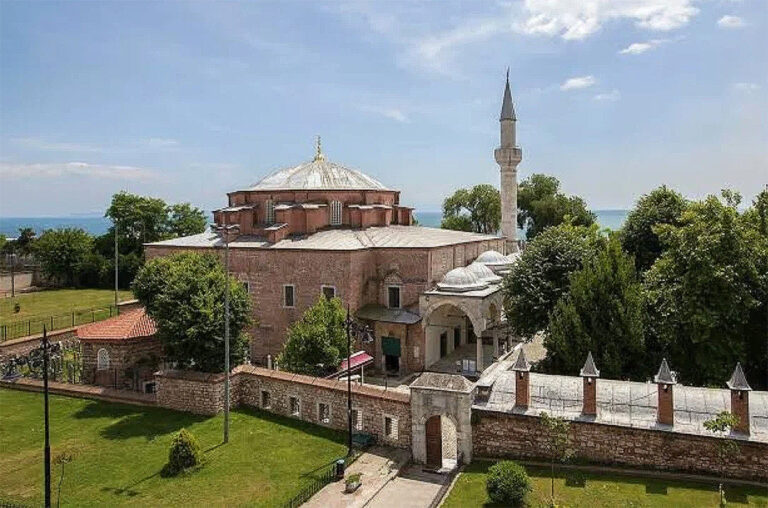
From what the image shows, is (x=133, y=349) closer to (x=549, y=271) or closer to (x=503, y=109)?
(x=549, y=271)

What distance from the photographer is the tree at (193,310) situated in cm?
1952

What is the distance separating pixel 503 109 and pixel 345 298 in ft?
56.4

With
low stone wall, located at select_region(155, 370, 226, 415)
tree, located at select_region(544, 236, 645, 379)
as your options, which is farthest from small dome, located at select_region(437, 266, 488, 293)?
low stone wall, located at select_region(155, 370, 226, 415)

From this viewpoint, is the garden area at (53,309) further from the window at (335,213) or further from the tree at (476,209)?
the tree at (476,209)

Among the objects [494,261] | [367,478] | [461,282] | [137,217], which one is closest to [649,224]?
[494,261]

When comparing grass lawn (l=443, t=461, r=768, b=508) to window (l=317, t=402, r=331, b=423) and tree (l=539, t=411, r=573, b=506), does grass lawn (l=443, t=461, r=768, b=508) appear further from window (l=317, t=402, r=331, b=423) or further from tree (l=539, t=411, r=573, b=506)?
window (l=317, t=402, r=331, b=423)

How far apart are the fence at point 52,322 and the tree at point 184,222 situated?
16777mm

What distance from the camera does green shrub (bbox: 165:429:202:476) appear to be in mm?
15469

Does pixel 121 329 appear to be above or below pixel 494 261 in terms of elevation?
below

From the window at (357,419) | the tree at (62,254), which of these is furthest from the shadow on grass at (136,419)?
the tree at (62,254)

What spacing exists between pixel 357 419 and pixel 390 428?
121 cm

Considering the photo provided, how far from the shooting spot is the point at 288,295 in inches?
1074

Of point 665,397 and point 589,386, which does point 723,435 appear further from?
point 589,386

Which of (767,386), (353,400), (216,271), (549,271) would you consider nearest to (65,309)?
(216,271)
